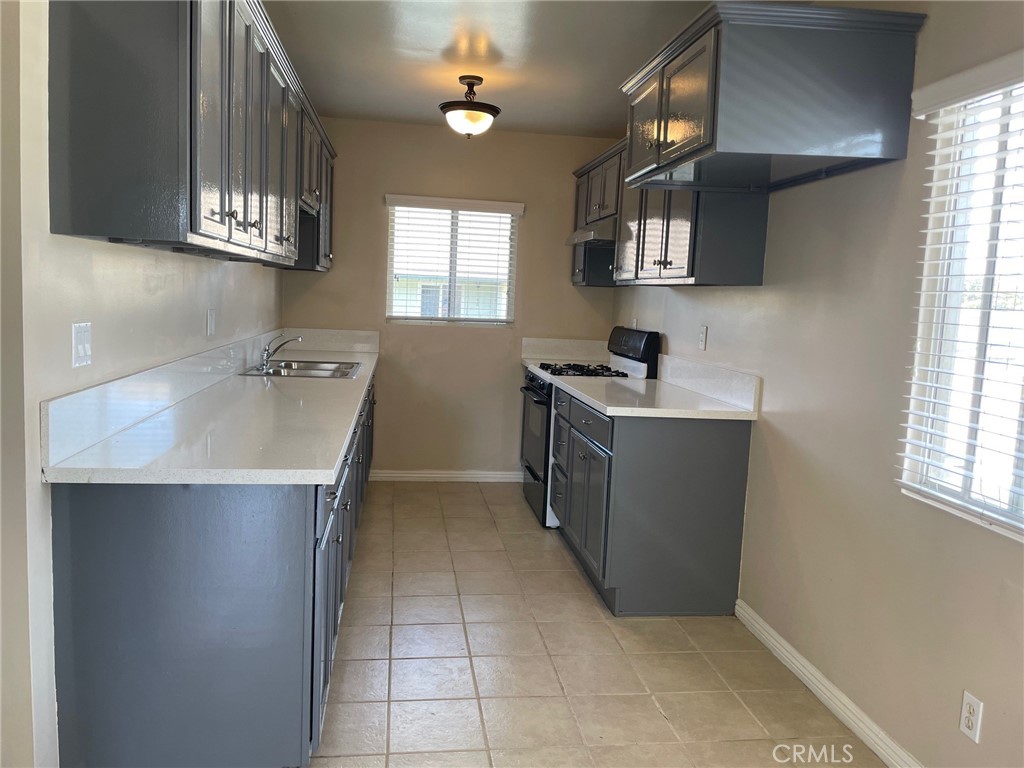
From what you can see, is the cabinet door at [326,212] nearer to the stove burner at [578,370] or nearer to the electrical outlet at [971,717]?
the stove burner at [578,370]

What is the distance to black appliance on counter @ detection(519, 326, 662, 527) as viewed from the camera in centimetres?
462

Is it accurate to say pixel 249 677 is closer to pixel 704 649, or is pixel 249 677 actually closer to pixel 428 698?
pixel 428 698

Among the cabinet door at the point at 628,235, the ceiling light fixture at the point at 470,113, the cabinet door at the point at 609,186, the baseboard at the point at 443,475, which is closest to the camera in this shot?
the ceiling light fixture at the point at 470,113

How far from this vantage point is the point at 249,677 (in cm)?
209

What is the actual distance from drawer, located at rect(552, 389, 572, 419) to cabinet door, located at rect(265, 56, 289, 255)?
176 centimetres

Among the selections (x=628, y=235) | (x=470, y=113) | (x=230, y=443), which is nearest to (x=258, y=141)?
(x=230, y=443)

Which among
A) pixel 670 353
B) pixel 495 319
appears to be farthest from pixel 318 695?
pixel 495 319

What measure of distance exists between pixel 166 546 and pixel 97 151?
3.40ft

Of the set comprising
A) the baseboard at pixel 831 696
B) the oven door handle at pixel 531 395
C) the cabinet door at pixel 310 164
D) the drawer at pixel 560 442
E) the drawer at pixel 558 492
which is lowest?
the baseboard at pixel 831 696

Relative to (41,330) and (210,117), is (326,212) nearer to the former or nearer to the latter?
(210,117)

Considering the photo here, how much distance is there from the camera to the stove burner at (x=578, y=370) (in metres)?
4.76

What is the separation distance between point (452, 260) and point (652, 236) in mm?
2078

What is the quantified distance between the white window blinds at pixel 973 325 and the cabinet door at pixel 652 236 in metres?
1.54

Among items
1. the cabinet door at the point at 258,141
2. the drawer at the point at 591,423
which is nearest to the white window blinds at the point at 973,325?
the drawer at the point at 591,423
